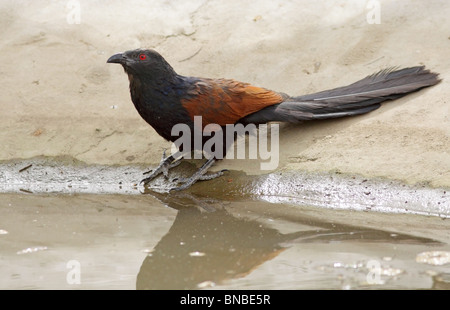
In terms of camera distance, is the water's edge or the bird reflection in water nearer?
the bird reflection in water

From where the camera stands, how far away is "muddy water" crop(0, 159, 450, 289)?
3.79 metres

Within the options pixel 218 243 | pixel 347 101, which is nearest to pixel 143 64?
pixel 347 101

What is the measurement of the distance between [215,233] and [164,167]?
140 cm

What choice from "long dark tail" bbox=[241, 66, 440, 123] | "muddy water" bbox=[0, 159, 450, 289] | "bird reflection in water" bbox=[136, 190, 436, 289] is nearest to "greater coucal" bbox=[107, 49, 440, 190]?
"long dark tail" bbox=[241, 66, 440, 123]

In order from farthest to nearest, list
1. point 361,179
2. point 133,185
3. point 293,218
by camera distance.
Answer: point 133,185 < point 361,179 < point 293,218

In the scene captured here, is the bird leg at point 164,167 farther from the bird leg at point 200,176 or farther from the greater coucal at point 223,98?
the bird leg at point 200,176

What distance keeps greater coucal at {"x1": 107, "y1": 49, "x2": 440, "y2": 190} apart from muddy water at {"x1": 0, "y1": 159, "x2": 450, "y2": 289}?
52 cm

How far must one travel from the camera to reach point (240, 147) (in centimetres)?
607

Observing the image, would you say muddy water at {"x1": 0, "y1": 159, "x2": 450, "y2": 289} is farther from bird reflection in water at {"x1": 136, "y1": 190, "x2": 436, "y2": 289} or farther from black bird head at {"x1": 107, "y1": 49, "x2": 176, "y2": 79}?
black bird head at {"x1": 107, "y1": 49, "x2": 176, "y2": 79}

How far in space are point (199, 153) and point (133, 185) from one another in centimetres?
67

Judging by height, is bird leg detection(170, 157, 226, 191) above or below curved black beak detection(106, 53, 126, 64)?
below

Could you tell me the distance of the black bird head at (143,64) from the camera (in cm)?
568
